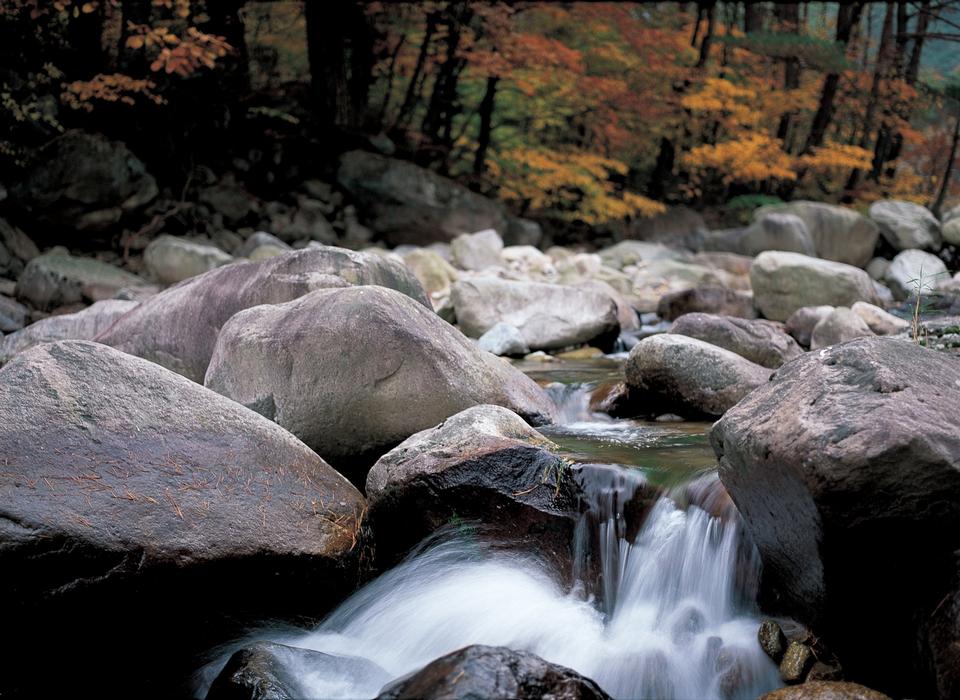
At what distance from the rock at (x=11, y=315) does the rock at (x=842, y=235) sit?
1187cm

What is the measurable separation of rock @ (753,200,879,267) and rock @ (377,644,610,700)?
13678 millimetres

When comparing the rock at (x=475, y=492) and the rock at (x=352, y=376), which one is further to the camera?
the rock at (x=352, y=376)

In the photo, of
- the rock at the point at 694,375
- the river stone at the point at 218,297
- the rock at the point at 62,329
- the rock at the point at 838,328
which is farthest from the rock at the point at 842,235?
the rock at the point at 62,329

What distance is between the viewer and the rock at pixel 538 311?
26.3 feet

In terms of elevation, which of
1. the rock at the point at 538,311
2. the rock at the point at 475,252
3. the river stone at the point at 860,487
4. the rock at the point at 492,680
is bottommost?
the rock at the point at 475,252

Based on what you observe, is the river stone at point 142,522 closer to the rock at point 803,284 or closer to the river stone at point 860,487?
the river stone at point 860,487

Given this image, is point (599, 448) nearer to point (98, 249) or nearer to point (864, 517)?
point (864, 517)

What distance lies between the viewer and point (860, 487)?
2316mm

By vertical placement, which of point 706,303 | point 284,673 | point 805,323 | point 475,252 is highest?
point 284,673

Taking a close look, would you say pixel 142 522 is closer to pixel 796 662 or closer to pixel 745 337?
pixel 796 662

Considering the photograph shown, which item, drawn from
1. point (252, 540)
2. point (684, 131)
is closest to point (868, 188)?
point (684, 131)

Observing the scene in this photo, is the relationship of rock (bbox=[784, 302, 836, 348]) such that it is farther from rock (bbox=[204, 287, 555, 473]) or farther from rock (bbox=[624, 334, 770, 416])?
rock (bbox=[204, 287, 555, 473])

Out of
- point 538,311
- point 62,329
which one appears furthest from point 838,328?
point 62,329

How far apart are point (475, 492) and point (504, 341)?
14.4ft
